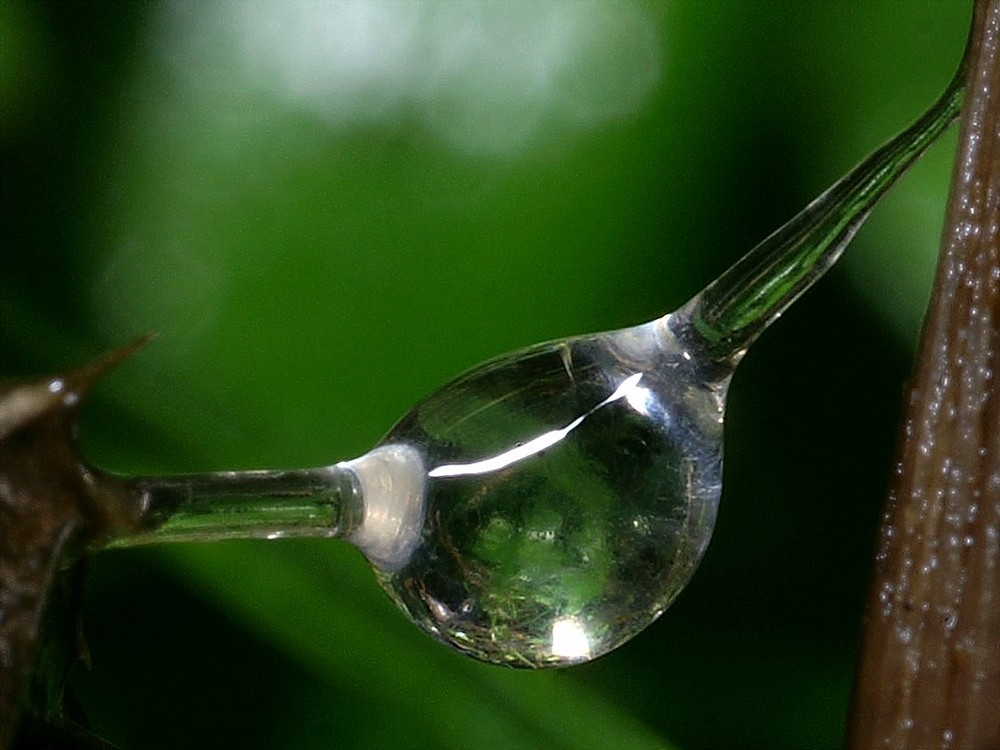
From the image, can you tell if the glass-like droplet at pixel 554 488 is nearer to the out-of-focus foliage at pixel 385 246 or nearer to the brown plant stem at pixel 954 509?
the brown plant stem at pixel 954 509

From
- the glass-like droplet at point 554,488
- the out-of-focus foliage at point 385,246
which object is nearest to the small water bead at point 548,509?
the glass-like droplet at point 554,488

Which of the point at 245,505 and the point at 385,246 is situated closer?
the point at 245,505

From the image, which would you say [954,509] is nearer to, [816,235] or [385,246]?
[816,235]

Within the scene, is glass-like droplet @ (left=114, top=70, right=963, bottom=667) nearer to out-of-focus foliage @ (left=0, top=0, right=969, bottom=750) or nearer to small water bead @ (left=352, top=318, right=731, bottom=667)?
small water bead @ (left=352, top=318, right=731, bottom=667)

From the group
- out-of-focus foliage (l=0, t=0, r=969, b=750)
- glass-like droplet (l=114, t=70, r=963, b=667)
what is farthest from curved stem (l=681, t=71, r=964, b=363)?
out-of-focus foliage (l=0, t=0, r=969, b=750)

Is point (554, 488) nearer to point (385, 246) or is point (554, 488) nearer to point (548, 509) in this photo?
point (548, 509)

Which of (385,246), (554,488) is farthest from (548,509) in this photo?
(385,246)
